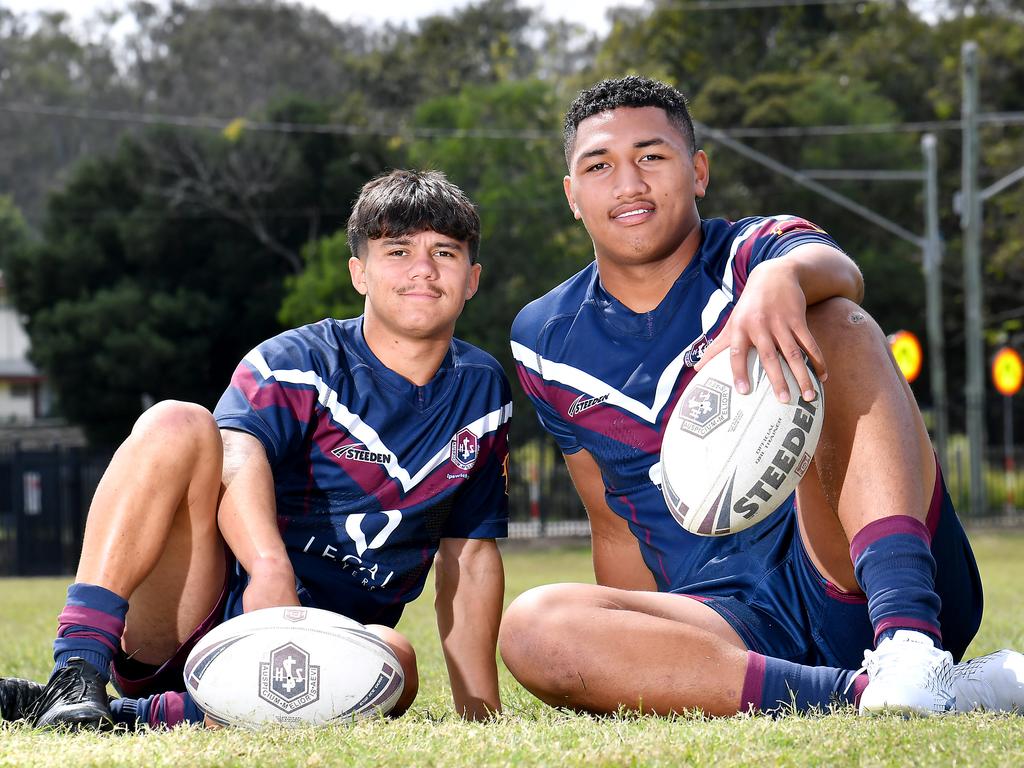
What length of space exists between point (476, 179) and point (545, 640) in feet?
88.9

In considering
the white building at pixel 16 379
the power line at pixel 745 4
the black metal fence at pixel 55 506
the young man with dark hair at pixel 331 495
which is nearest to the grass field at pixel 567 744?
the young man with dark hair at pixel 331 495

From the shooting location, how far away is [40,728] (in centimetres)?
318

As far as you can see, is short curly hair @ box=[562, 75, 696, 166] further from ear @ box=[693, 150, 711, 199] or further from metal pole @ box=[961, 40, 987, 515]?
metal pole @ box=[961, 40, 987, 515]

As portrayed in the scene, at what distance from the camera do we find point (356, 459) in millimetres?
3883

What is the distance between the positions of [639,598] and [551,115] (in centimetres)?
2692

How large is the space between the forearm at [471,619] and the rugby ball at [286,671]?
664mm

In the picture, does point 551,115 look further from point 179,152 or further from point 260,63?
point 260,63

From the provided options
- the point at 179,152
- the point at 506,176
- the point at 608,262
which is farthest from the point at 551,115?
the point at 608,262

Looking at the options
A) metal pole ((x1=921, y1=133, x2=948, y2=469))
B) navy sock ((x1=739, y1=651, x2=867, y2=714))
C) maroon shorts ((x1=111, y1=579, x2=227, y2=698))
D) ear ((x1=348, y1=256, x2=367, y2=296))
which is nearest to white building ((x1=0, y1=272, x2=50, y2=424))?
metal pole ((x1=921, y1=133, x2=948, y2=469))

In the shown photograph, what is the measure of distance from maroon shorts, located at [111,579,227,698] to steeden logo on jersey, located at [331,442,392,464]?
1.67ft

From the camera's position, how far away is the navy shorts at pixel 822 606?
3338mm

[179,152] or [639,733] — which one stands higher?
[179,152]

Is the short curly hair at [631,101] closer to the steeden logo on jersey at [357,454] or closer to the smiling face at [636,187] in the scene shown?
the smiling face at [636,187]

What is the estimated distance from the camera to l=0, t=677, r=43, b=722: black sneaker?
3.40 metres
